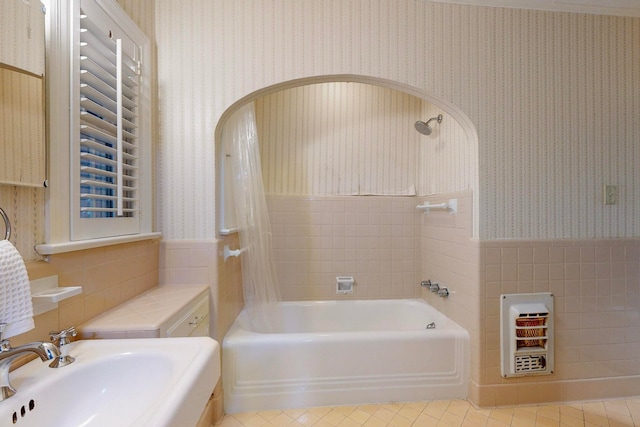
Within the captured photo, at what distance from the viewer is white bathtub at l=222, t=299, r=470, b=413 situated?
1.71 m

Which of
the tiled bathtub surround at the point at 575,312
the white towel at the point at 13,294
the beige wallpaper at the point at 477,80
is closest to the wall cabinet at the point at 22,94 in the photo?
the white towel at the point at 13,294

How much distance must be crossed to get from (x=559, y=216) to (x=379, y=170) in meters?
1.30

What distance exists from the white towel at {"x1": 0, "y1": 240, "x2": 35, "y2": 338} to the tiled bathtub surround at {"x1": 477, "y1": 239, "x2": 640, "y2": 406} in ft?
6.51

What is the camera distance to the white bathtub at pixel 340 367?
1.71 meters

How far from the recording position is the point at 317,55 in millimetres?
1665

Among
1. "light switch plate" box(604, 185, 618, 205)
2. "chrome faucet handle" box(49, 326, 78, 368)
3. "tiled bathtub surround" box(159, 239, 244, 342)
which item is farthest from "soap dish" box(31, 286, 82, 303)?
"light switch plate" box(604, 185, 618, 205)

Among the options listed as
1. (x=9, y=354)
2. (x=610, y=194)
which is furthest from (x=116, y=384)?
(x=610, y=194)

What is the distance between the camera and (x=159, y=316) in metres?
1.11

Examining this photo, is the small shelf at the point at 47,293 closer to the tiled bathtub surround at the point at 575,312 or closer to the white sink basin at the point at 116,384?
the white sink basin at the point at 116,384

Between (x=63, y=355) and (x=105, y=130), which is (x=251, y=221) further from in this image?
(x=63, y=355)

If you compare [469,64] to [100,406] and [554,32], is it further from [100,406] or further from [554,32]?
[100,406]

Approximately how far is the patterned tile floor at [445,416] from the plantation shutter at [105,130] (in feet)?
4.22

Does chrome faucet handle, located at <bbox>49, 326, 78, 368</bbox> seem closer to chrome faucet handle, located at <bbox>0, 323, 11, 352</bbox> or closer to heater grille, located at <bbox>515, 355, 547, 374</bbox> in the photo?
chrome faucet handle, located at <bbox>0, 323, 11, 352</bbox>

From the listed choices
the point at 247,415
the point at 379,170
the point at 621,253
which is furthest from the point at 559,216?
the point at 247,415
